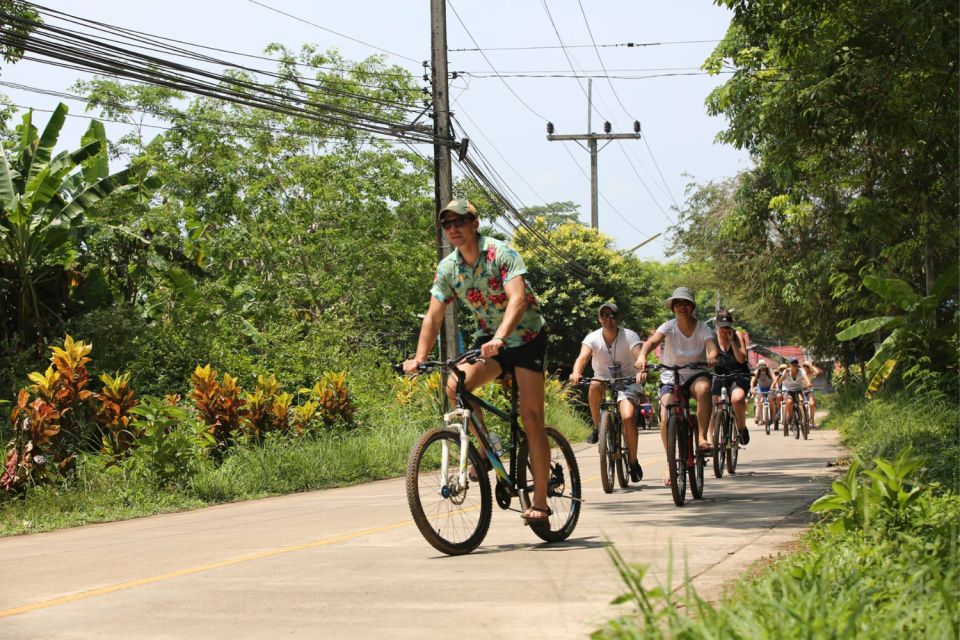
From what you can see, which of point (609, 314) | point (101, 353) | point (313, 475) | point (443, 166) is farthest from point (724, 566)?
point (443, 166)

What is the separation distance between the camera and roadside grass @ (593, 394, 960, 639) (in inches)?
148

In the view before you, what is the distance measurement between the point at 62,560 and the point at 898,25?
8739 mm

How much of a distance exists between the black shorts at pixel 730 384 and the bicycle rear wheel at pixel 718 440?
1.52 feet

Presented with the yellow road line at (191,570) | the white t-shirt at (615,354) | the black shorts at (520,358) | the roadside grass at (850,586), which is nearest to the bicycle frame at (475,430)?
the black shorts at (520,358)

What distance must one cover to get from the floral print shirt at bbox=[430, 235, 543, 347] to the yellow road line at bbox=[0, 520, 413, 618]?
206 centimetres

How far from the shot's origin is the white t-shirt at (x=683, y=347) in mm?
11859

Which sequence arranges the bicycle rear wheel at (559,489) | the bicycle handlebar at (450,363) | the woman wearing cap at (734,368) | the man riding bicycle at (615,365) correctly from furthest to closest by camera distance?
the woman wearing cap at (734,368) < the man riding bicycle at (615,365) < the bicycle rear wheel at (559,489) < the bicycle handlebar at (450,363)

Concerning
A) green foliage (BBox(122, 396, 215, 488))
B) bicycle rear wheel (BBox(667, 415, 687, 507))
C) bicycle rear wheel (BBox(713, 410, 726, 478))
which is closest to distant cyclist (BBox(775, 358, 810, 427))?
bicycle rear wheel (BBox(713, 410, 726, 478))

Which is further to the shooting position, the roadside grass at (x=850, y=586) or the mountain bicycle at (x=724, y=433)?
the mountain bicycle at (x=724, y=433)

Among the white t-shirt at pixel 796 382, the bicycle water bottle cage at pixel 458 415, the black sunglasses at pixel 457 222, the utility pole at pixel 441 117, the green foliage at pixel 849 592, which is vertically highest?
the utility pole at pixel 441 117

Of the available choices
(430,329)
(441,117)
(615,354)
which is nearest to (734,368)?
(615,354)

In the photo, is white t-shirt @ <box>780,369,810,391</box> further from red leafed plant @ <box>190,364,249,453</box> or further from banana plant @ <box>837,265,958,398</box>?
banana plant @ <box>837,265,958,398</box>

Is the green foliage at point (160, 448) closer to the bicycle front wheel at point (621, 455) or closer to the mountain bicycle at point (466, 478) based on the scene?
the bicycle front wheel at point (621, 455)

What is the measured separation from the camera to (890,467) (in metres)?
6.52
